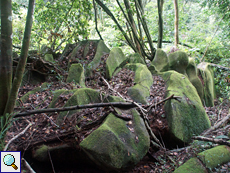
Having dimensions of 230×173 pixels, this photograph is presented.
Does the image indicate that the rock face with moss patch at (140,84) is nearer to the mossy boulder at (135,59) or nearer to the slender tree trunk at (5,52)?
the mossy boulder at (135,59)

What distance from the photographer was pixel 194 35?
1242cm

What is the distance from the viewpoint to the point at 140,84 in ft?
20.4

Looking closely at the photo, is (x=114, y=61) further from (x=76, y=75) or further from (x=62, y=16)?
(x=62, y=16)

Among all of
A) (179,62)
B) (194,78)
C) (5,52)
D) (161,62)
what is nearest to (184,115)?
(194,78)

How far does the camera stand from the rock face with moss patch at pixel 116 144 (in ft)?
10.6

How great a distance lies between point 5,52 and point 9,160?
2.02 metres

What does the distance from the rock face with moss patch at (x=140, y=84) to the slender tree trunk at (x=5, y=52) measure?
3677mm

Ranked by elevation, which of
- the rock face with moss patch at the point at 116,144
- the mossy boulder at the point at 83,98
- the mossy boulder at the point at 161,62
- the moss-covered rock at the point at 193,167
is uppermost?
the mossy boulder at the point at 161,62

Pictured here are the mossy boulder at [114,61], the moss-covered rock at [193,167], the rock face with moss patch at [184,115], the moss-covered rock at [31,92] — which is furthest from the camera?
the mossy boulder at [114,61]

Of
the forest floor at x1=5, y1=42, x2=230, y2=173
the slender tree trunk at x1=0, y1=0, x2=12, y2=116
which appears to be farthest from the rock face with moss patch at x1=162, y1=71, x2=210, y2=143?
the slender tree trunk at x1=0, y1=0, x2=12, y2=116

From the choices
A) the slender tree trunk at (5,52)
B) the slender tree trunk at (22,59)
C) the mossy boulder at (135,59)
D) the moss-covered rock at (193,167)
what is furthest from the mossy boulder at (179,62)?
the slender tree trunk at (5,52)

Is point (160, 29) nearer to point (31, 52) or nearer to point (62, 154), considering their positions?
point (31, 52)

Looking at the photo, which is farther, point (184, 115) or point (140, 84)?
point (140, 84)

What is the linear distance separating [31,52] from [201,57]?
10167 millimetres
